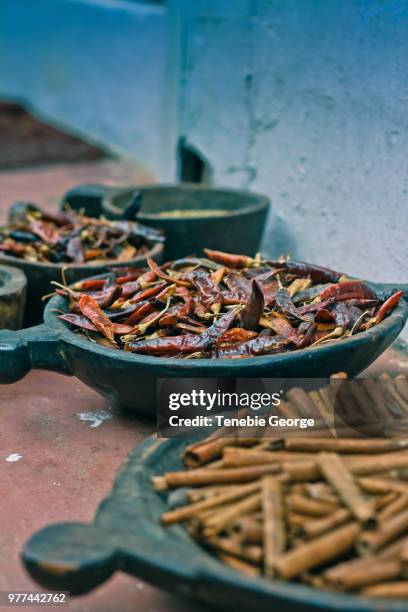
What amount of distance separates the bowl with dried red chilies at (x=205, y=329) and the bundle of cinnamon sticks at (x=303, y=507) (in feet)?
1.30

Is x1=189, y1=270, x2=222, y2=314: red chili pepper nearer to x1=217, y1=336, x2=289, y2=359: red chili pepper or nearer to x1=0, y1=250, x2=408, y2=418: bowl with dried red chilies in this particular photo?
x1=0, y1=250, x2=408, y2=418: bowl with dried red chilies

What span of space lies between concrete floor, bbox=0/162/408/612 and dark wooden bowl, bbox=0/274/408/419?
19cm

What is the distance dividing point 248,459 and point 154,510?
0.84 feet

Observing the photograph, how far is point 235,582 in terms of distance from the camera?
1467 mm

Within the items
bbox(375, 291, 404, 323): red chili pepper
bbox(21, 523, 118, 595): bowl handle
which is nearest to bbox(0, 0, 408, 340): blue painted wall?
bbox(375, 291, 404, 323): red chili pepper

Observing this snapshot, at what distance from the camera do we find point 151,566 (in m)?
1.55

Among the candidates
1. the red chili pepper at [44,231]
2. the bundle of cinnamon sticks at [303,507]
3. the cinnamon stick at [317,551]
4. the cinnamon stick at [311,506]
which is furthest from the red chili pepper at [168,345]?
the red chili pepper at [44,231]

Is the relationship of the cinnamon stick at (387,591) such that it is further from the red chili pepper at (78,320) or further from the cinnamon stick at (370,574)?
the red chili pepper at (78,320)

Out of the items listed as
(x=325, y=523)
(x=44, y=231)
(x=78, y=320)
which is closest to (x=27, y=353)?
(x=78, y=320)

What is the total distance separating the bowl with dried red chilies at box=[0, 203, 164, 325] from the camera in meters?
3.23

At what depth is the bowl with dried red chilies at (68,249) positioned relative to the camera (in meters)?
3.23

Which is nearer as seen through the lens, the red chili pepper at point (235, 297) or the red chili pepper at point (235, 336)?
the red chili pepper at point (235, 336)

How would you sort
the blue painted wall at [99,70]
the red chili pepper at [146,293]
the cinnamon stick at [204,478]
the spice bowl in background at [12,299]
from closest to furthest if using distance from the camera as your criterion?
the cinnamon stick at [204,478]
the red chili pepper at [146,293]
the spice bowl in background at [12,299]
the blue painted wall at [99,70]

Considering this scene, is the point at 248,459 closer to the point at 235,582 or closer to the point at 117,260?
the point at 235,582
